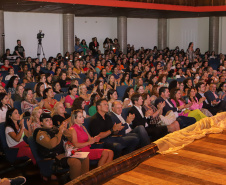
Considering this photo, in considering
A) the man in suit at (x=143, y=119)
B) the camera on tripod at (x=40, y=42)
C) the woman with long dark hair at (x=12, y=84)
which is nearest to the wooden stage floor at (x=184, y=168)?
the man in suit at (x=143, y=119)

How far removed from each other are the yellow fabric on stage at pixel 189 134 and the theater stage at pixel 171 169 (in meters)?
0.11

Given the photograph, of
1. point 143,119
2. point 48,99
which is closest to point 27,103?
point 48,99

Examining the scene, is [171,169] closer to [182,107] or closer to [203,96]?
[182,107]

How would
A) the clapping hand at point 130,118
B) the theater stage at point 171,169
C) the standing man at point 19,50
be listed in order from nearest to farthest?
the theater stage at point 171,169
the clapping hand at point 130,118
the standing man at point 19,50

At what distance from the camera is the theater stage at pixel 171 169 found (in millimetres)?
3781

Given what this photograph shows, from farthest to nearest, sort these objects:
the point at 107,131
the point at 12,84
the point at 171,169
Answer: the point at 12,84 → the point at 107,131 → the point at 171,169

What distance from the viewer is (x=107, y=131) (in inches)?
207

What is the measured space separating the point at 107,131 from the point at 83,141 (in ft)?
1.86

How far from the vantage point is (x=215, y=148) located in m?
4.82

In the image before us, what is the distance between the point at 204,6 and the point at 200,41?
16.4 ft

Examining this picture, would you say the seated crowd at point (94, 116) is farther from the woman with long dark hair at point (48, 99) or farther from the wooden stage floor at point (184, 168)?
the wooden stage floor at point (184, 168)

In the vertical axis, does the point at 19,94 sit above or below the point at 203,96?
above

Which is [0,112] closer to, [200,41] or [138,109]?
[138,109]

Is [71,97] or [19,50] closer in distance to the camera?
[71,97]
